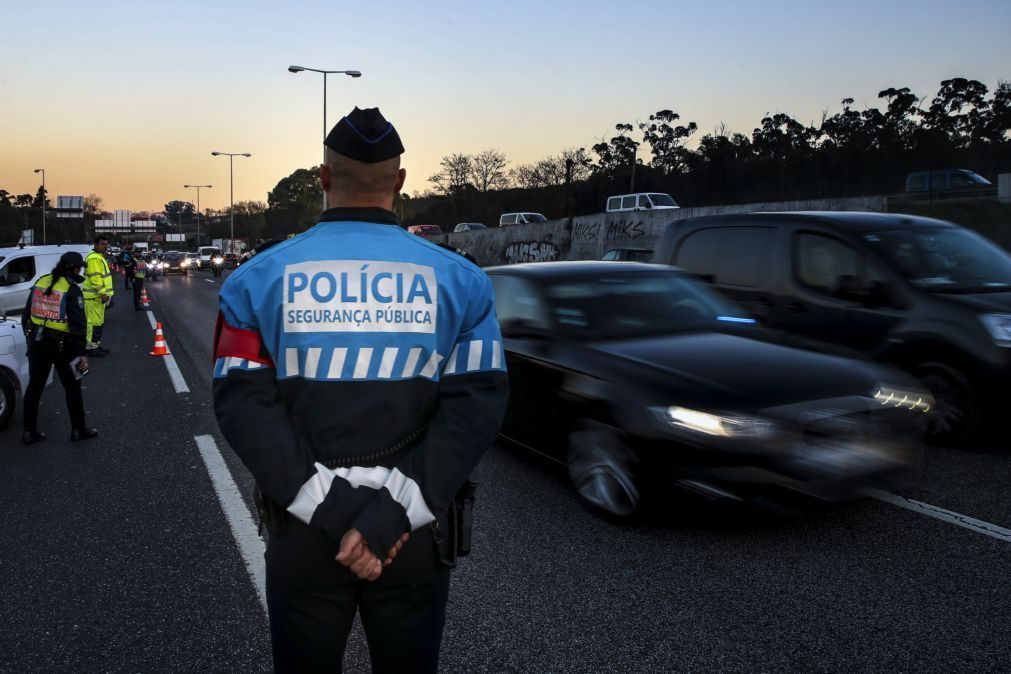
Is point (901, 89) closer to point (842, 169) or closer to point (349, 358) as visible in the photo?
point (842, 169)

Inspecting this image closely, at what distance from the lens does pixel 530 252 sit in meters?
34.4

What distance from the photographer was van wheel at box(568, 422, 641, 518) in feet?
14.1

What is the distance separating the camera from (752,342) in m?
4.94

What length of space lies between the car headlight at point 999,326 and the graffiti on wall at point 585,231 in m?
24.5

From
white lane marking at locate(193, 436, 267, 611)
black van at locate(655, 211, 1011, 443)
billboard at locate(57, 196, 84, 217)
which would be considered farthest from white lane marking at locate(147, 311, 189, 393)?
billboard at locate(57, 196, 84, 217)

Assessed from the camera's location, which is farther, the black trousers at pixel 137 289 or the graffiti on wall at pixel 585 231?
the graffiti on wall at pixel 585 231

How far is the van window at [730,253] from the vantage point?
7.15 m

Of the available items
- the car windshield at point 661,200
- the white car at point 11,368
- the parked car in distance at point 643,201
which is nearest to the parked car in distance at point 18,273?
the white car at point 11,368

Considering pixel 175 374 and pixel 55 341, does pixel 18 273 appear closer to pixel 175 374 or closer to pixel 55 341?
pixel 175 374

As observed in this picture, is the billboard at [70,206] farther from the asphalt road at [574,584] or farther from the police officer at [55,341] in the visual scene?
the asphalt road at [574,584]

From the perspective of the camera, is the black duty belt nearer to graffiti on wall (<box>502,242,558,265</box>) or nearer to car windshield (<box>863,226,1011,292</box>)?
car windshield (<box>863,226,1011,292</box>)

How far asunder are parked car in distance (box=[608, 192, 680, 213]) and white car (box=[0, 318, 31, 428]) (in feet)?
88.3

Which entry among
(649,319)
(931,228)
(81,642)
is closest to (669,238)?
(931,228)

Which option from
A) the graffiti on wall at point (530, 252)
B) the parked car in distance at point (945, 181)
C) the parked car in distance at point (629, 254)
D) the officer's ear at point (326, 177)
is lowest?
the officer's ear at point (326, 177)
